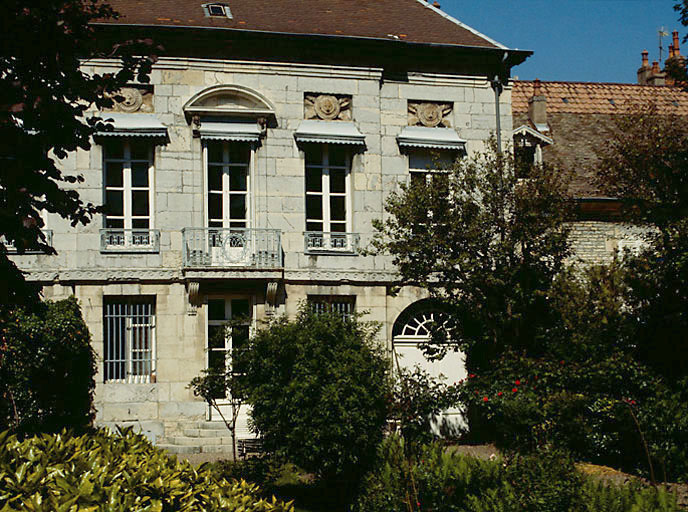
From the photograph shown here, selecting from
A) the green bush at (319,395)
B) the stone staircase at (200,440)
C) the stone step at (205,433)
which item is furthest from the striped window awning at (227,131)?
the green bush at (319,395)

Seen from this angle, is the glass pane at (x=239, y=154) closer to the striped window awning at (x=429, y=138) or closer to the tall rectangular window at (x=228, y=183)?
the tall rectangular window at (x=228, y=183)

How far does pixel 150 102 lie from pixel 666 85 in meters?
20.9

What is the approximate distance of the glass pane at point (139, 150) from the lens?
1975cm

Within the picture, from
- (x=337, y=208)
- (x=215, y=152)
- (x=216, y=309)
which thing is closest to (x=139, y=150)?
(x=215, y=152)

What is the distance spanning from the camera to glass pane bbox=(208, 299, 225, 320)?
19.9 m

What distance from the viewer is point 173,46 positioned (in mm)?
19906

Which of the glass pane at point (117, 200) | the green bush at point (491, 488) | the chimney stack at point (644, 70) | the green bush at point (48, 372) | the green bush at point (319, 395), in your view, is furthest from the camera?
the chimney stack at point (644, 70)

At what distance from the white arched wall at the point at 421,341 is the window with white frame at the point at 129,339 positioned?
5.07m

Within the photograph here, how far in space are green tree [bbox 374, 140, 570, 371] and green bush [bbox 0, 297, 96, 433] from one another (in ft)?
19.8

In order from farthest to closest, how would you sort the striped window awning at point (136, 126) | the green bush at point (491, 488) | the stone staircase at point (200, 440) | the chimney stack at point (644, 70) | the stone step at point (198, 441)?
1. the chimney stack at point (644, 70)
2. the striped window awning at point (136, 126)
3. the stone step at point (198, 441)
4. the stone staircase at point (200, 440)
5. the green bush at point (491, 488)

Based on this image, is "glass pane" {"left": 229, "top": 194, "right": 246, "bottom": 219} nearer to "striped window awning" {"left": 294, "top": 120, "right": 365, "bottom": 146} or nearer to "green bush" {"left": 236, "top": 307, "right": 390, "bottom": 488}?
"striped window awning" {"left": 294, "top": 120, "right": 365, "bottom": 146}

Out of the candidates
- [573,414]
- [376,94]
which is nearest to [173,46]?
[376,94]

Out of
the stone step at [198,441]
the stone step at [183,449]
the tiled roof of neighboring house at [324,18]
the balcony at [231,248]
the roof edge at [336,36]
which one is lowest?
the stone step at [183,449]

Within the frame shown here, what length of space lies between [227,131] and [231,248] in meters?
2.37
